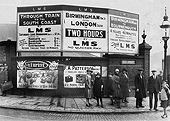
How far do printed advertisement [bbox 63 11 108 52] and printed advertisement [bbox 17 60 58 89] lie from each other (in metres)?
1.58

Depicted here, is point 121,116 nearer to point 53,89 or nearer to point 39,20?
point 53,89

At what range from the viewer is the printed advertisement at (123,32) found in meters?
16.2

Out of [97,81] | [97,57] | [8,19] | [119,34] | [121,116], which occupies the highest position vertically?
[8,19]

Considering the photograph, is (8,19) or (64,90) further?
(8,19)

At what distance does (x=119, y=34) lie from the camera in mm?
16547

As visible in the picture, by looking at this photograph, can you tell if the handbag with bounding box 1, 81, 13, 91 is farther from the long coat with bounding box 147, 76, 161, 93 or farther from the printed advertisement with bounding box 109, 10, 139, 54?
the long coat with bounding box 147, 76, 161, 93

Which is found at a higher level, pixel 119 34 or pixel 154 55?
pixel 119 34

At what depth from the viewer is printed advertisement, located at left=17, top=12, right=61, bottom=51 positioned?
15.2m

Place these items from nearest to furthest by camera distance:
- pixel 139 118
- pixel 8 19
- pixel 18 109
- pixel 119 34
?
1. pixel 139 118
2. pixel 18 109
3. pixel 119 34
4. pixel 8 19

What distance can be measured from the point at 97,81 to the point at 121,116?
2.48 m

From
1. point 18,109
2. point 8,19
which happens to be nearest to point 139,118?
point 18,109

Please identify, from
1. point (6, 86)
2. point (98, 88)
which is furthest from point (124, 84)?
point (6, 86)

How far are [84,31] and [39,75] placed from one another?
4114 mm

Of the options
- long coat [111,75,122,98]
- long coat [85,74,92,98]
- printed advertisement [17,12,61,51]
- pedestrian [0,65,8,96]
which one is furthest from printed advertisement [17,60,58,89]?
long coat [111,75,122,98]
